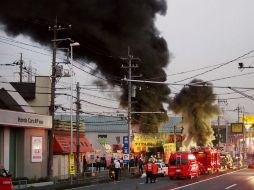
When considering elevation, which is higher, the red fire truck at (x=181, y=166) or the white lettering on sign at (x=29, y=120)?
the white lettering on sign at (x=29, y=120)

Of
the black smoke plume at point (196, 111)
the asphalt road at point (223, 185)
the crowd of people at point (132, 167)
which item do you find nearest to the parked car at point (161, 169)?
the crowd of people at point (132, 167)

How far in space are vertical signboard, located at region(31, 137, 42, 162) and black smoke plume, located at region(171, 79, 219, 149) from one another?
21.1 metres

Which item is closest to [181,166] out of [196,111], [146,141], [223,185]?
[223,185]

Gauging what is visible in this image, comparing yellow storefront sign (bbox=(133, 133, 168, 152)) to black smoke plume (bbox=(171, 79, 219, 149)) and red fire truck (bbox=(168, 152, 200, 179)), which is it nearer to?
black smoke plume (bbox=(171, 79, 219, 149))

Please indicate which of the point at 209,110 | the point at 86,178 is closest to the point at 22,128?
the point at 86,178

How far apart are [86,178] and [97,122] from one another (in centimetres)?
5065

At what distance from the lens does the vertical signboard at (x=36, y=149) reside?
38.8 m

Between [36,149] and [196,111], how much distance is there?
2573 cm

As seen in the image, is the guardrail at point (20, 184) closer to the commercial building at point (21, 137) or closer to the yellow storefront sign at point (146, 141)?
the commercial building at point (21, 137)

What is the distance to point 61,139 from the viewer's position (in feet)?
147

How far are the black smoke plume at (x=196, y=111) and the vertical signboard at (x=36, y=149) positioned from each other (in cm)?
2112

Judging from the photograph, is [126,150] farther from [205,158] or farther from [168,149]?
[168,149]

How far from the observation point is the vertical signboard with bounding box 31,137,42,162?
127ft

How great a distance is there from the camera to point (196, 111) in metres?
60.6
